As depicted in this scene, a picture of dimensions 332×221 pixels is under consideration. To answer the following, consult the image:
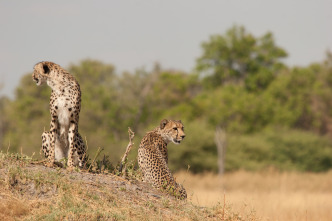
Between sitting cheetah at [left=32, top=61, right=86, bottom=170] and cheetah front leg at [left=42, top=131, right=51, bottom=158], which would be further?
cheetah front leg at [left=42, top=131, right=51, bottom=158]

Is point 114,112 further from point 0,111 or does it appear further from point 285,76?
point 285,76

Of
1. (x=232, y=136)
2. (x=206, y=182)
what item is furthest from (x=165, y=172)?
(x=232, y=136)

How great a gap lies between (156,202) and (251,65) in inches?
1622

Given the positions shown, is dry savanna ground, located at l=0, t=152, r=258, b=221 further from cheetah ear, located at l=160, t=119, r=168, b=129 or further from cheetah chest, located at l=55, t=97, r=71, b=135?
cheetah ear, located at l=160, t=119, r=168, b=129

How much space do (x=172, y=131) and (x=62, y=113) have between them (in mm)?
1911

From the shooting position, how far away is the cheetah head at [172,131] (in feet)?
26.8

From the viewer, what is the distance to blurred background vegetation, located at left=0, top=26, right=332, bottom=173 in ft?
96.8

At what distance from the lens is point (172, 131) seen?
8.23 meters

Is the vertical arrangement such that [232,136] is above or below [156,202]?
above

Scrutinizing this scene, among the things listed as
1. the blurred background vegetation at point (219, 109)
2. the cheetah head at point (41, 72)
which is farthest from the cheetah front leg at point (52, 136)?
the blurred background vegetation at point (219, 109)

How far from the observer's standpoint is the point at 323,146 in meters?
34.1

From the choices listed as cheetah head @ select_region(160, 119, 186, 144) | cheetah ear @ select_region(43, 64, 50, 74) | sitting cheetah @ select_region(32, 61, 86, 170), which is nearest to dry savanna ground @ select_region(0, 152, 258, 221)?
sitting cheetah @ select_region(32, 61, 86, 170)

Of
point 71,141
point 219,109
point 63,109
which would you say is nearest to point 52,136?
point 71,141

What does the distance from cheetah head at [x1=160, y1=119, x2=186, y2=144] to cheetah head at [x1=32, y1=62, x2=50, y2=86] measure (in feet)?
6.60
